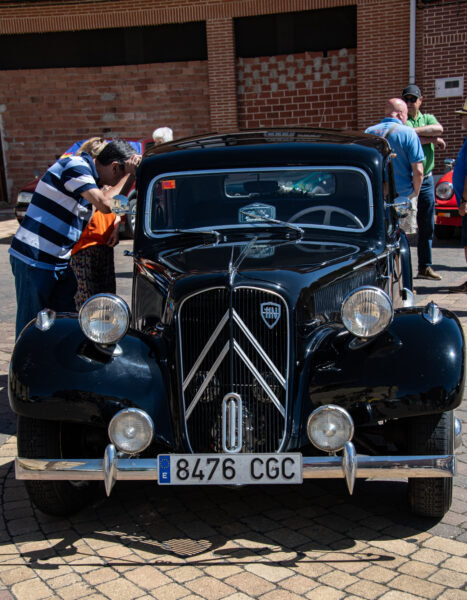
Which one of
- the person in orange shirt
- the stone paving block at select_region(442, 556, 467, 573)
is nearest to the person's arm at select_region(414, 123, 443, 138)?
the person in orange shirt

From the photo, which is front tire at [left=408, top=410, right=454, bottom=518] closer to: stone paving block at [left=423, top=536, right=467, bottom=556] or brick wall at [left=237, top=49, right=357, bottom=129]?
stone paving block at [left=423, top=536, right=467, bottom=556]

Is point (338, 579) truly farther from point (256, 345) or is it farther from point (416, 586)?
point (256, 345)

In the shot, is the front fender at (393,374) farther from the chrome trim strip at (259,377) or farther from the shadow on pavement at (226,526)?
the shadow on pavement at (226,526)

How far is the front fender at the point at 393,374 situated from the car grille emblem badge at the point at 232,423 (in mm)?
331

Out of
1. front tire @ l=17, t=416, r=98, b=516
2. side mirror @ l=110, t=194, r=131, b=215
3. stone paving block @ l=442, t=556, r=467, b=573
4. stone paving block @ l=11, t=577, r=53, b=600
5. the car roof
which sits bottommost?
stone paving block @ l=442, t=556, r=467, b=573

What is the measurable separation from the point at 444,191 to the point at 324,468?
8.72 metres

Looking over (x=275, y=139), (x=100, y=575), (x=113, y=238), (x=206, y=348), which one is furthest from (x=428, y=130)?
(x=100, y=575)

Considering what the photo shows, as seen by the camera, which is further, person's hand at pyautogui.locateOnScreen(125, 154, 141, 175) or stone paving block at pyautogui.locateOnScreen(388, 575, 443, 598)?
person's hand at pyautogui.locateOnScreen(125, 154, 141, 175)

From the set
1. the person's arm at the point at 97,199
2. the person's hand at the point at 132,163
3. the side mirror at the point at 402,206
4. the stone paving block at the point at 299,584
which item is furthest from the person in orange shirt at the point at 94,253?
the stone paving block at the point at 299,584

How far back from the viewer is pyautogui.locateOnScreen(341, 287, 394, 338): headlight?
3.46 m

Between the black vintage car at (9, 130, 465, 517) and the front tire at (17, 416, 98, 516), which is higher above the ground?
the black vintage car at (9, 130, 465, 517)

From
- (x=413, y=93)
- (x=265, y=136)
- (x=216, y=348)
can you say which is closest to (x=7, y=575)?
(x=216, y=348)

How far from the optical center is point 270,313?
3465 mm

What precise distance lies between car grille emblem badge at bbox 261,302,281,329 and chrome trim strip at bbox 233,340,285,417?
0.57ft
